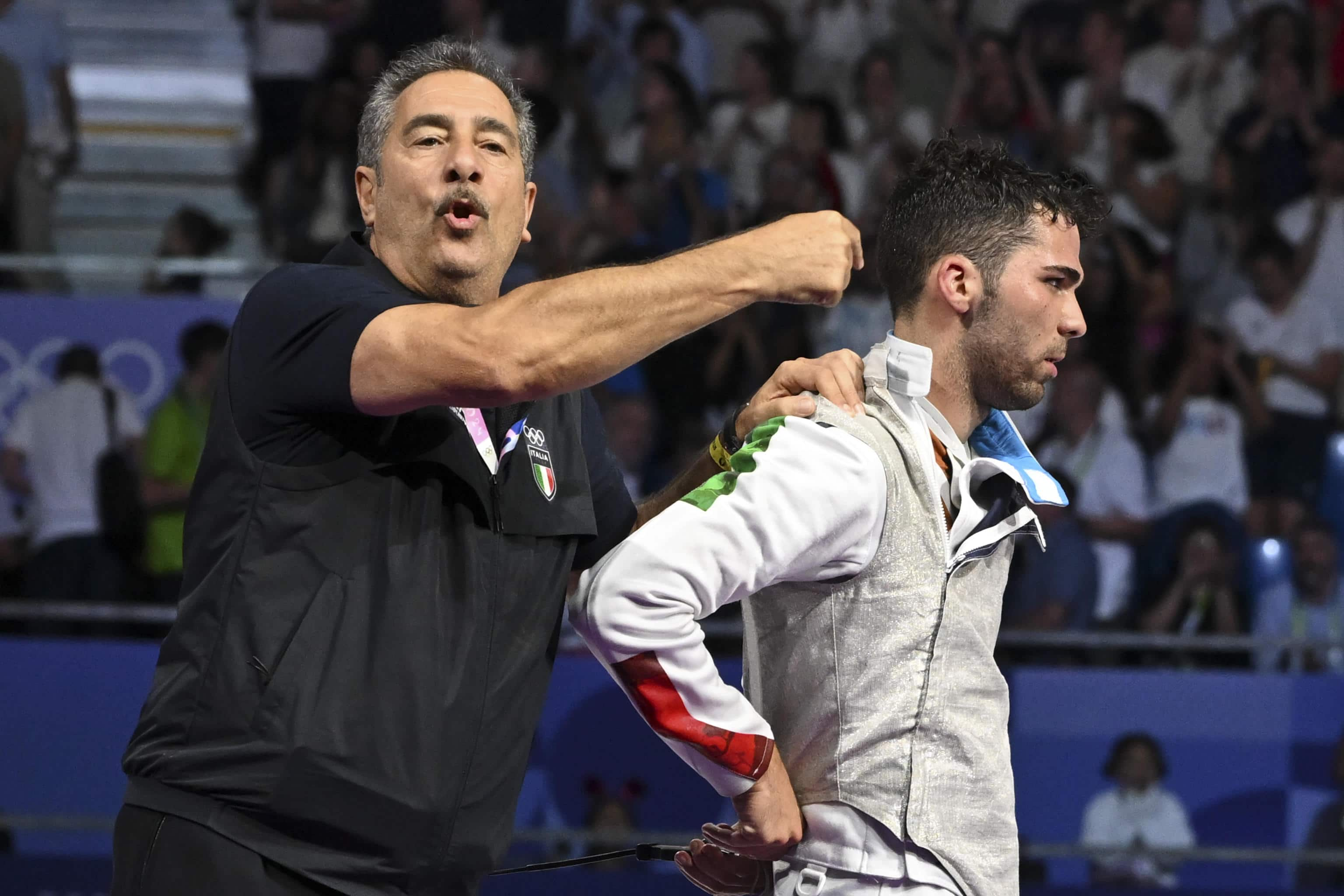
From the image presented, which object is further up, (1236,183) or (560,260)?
(1236,183)

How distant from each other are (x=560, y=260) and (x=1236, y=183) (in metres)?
3.20

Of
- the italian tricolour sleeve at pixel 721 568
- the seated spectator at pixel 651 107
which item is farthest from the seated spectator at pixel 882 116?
the italian tricolour sleeve at pixel 721 568

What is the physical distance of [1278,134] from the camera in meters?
7.49

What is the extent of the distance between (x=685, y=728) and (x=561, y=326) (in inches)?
23.7

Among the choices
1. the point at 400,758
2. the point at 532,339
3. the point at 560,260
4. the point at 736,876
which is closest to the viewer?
the point at 532,339

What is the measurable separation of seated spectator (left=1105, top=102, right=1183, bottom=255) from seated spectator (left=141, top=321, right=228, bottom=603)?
4015 mm

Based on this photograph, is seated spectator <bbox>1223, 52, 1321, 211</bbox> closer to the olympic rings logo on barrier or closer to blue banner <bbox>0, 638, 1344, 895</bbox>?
blue banner <bbox>0, 638, 1344, 895</bbox>

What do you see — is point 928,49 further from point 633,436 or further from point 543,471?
point 543,471

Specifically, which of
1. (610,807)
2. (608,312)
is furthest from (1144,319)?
(608,312)

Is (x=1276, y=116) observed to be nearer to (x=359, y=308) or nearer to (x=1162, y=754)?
(x=1162, y=754)

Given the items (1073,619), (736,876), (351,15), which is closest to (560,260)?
(351,15)

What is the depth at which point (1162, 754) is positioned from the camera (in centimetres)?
539

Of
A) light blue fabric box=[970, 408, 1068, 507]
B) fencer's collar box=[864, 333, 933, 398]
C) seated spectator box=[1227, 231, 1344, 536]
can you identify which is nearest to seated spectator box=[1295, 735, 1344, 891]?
seated spectator box=[1227, 231, 1344, 536]

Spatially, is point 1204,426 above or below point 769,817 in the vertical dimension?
above
